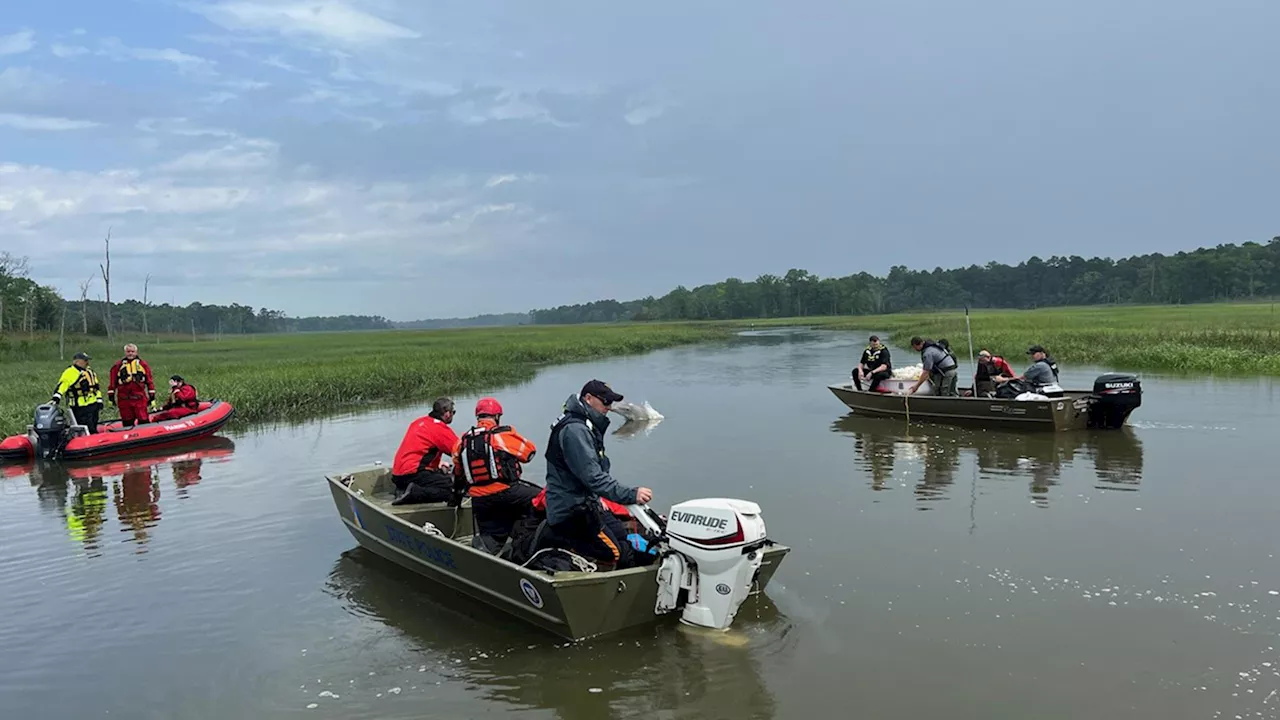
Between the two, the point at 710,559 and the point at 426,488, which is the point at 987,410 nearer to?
the point at 426,488

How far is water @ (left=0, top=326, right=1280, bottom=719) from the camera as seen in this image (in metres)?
5.60

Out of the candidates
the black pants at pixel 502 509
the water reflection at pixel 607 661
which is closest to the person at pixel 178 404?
the water reflection at pixel 607 661

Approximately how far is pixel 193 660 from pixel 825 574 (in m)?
5.46

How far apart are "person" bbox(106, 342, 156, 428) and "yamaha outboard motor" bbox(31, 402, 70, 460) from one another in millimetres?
1025

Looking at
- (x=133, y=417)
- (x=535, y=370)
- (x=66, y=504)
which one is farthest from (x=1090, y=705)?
(x=535, y=370)

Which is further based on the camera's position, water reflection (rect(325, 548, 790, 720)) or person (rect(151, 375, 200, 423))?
person (rect(151, 375, 200, 423))

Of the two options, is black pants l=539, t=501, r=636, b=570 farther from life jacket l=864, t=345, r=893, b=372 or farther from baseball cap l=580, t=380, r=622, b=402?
life jacket l=864, t=345, r=893, b=372

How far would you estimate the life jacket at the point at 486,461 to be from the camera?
718 centimetres

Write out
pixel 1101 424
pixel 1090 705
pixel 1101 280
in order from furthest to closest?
pixel 1101 280 < pixel 1101 424 < pixel 1090 705

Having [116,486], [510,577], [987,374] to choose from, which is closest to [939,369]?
[987,374]

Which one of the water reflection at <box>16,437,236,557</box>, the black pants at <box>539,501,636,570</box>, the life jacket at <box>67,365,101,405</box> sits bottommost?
the water reflection at <box>16,437,236,557</box>

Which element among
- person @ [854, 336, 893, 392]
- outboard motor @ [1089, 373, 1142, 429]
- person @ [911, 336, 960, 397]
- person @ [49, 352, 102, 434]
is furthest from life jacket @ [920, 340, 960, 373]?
person @ [49, 352, 102, 434]

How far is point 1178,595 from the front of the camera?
6883 millimetres

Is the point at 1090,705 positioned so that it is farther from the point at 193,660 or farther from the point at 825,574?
Result: the point at 193,660
